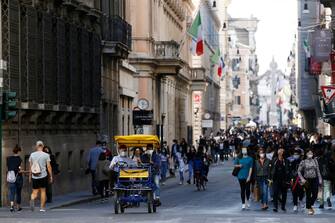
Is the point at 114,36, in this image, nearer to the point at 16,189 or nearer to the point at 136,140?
the point at 136,140

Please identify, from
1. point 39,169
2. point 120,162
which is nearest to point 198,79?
point 120,162

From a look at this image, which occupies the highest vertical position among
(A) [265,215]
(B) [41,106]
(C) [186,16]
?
(C) [186,16]

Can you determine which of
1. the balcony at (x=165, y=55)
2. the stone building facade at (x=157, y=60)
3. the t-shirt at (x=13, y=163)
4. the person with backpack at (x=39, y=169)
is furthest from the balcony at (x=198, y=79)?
the person with backpack at (x=39, y=169)

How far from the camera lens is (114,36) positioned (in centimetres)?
4850

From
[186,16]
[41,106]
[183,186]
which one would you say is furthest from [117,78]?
[186,16]

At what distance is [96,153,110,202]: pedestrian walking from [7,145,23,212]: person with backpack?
6.08 m

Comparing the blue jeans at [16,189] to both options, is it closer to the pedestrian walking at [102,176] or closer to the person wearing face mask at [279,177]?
the pedestrian walking at [102,176]

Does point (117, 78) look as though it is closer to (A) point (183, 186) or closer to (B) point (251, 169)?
(A) point (183, 186)

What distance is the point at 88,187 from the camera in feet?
144

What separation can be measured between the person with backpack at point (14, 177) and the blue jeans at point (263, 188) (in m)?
→ 6.11

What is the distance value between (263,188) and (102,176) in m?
7.22

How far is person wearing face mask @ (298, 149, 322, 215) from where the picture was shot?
97.5 ft

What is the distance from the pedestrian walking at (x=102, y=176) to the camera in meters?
37.1

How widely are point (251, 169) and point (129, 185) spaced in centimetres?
376
